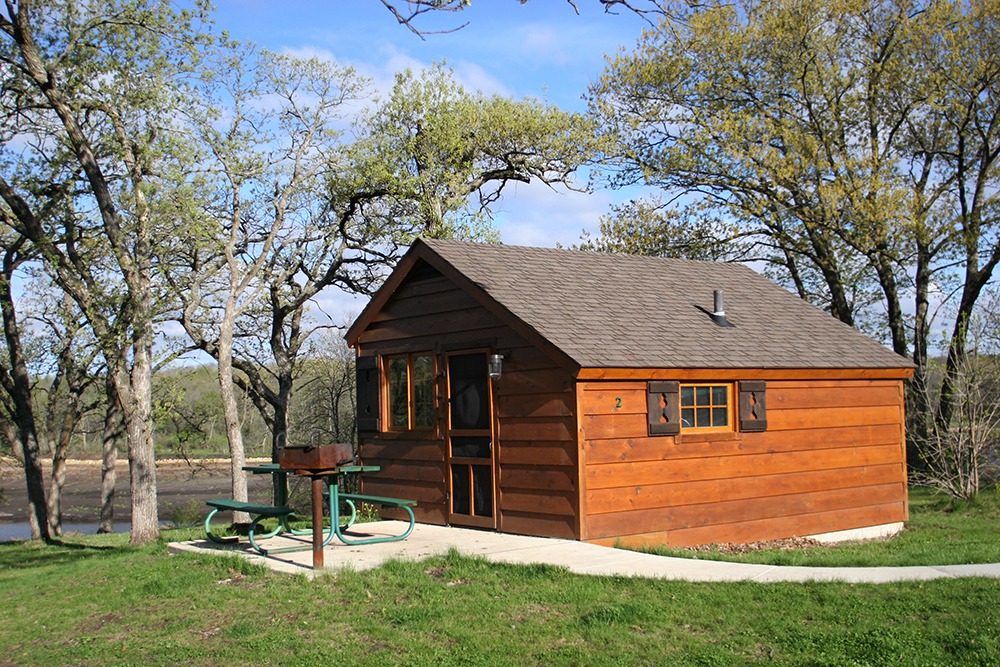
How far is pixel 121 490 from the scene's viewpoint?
42.8 m

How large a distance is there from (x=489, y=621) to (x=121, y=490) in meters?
39.8

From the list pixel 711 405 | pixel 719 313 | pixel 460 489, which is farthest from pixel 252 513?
pixel 719 313

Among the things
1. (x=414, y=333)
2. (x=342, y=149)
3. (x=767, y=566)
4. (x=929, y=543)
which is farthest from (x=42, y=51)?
(x=929, y=543)

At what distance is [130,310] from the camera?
1509 centimetres

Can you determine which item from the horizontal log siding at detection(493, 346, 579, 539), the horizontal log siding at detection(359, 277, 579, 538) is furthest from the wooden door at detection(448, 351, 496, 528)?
the horizontal log siding at detection(493, 346, 579, 539)

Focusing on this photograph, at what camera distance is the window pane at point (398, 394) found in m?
13.5

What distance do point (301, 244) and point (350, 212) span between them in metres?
1.47

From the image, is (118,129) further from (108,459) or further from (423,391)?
(108,459)

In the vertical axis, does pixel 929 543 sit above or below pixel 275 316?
below

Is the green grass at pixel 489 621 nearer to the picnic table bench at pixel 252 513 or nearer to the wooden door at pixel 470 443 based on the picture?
the picnic table bench at pixel 252 513

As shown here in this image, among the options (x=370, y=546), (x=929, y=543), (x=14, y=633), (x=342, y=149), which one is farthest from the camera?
(x=342, y=149)

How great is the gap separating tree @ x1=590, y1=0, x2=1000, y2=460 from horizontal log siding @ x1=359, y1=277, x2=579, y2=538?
10615mm

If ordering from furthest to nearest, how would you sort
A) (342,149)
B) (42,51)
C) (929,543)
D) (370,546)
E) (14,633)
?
1. (342,149)
2. (42,51)
3. (929,543)
4. (370,546)
5. (14,633)

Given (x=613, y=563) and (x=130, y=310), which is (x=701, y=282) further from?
(x=130, y=310)
